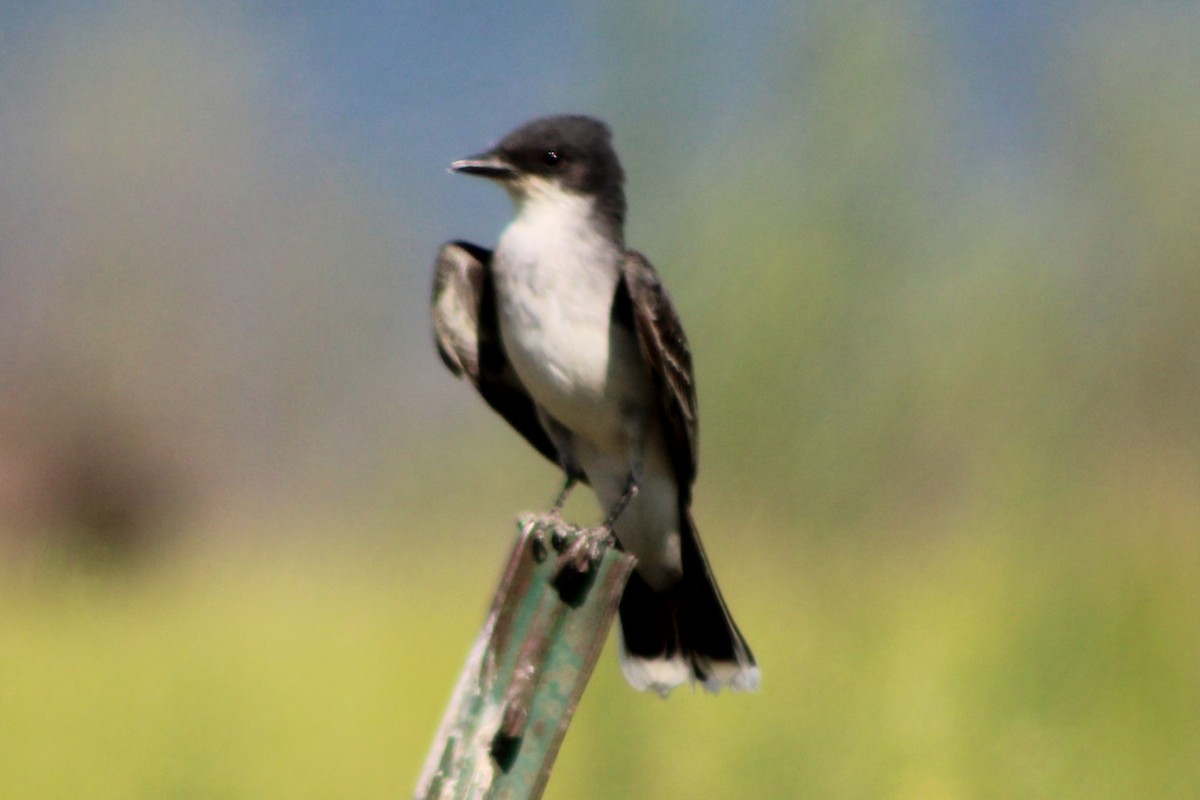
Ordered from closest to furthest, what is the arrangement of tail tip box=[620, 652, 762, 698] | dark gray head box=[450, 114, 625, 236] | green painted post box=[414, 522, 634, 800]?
1. green painted post box=[414, 522, 634, 800]
2. tail tip box=[620, 652, 762, 698]
3. dark gray head box=[450, 114, 625, 236]

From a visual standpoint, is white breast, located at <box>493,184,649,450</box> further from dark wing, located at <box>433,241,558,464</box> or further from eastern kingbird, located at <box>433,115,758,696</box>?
dark wing, located at <box>433,241,558,464</box>

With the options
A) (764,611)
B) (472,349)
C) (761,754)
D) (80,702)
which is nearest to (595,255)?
(472,349)

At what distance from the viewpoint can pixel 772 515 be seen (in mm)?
3898

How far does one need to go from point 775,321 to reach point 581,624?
2.47 meters

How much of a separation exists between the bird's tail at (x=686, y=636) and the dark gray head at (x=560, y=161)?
813 mm

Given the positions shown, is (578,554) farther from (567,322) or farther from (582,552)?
(567,322)

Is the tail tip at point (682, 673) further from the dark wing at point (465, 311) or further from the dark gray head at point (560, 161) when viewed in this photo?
the dark gray head at point (560, 161)

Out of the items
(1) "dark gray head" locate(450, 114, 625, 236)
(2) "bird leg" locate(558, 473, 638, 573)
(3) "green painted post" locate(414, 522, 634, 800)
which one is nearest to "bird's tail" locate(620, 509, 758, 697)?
(2) "bird leg" locate(558, 473, 638, 573)

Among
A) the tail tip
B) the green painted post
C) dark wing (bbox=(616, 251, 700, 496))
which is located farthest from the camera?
the tail tip

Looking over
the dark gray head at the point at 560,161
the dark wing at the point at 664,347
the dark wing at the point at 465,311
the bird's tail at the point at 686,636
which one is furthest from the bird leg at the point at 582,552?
the dark gray head at the point at 560,161

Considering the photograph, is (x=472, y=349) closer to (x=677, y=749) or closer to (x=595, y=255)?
(x=595, y=255)

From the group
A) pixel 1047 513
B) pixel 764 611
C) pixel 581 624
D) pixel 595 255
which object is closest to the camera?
pixel 581 624

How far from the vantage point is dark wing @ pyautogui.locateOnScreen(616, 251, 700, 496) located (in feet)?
9.43

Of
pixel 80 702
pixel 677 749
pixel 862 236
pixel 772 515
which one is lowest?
pixel 80 702
